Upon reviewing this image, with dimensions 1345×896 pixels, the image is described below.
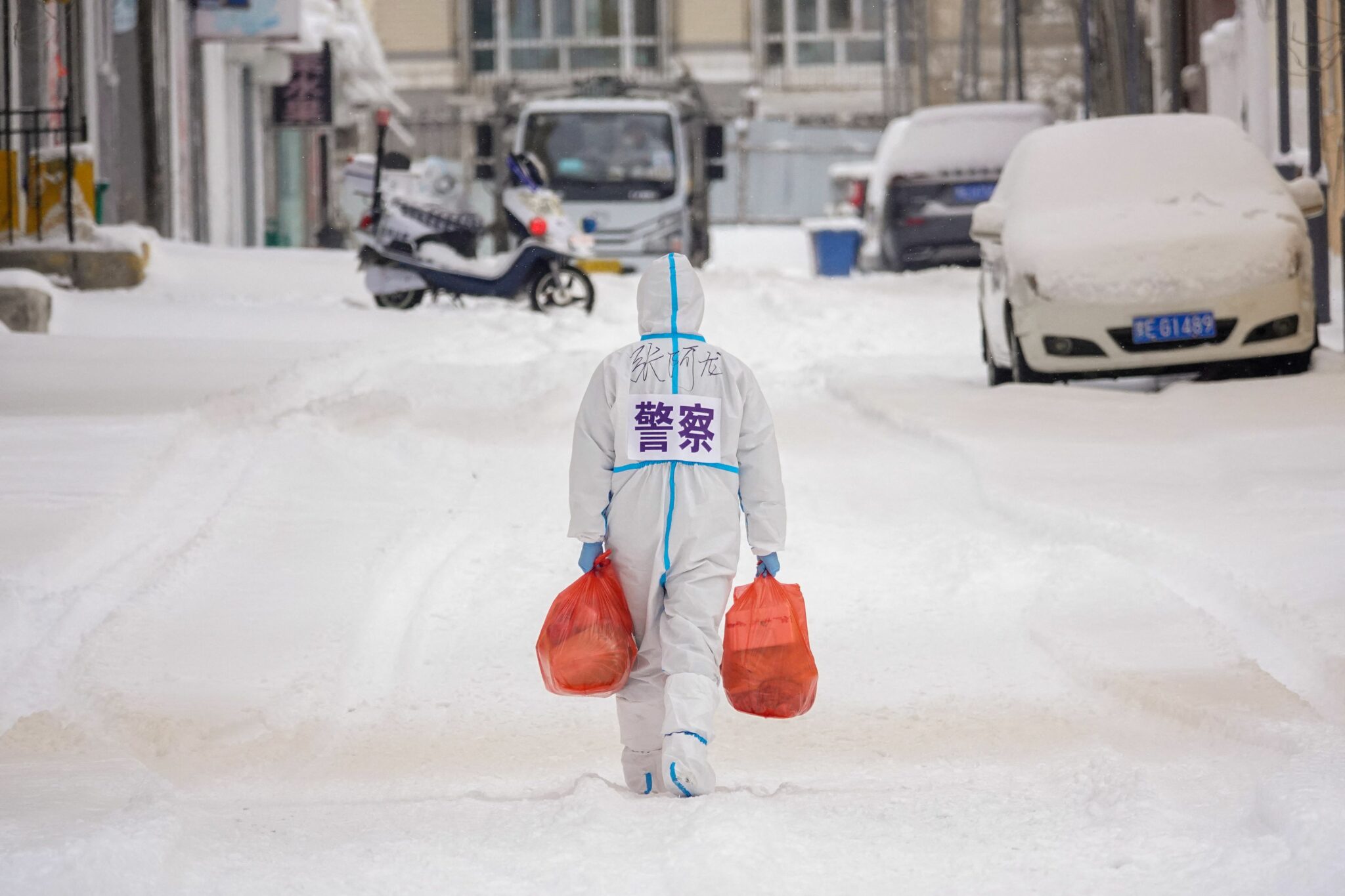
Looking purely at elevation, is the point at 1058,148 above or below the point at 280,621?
above

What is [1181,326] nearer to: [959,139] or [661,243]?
[959,139]

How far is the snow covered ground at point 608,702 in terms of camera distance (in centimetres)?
366

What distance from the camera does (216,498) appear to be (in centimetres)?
777

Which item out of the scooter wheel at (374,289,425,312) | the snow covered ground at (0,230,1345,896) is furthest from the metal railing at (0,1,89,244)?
the snow covered ground at (0,230,1345,896)

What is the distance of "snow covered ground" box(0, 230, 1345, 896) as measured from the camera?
3660 millimetres

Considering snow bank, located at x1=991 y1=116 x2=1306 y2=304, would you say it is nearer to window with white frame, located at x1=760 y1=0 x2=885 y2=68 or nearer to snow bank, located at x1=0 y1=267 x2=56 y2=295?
snow bank, located at x1=0 y1=267 x2=56 y2=295

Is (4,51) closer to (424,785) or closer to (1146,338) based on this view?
(1146,338)

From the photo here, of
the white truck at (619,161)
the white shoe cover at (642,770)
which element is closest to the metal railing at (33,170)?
the white truck at (619,161)

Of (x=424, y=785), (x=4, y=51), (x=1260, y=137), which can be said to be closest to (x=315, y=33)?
(x=4, y=51)

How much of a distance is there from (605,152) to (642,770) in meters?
21.5

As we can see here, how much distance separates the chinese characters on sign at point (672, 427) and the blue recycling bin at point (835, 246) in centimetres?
2380

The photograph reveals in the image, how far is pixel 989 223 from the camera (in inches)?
450

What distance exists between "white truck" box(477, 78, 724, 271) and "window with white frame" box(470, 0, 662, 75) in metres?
26.6

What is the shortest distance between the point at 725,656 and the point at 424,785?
0.84m
